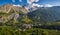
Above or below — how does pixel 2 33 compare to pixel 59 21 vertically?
above

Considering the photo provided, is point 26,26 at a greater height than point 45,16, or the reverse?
point 26,26

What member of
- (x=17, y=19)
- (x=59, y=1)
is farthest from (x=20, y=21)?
(x=59, y=1)

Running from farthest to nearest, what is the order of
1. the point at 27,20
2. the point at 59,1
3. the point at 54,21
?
the point at 54,21, the point at 27,20, the point at 59,1

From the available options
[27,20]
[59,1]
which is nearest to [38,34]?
[59,1]

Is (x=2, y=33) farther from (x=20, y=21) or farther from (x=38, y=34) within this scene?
(x=20, y=21)

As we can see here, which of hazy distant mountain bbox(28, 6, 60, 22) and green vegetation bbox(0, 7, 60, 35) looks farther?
hazy distant mountain bbox(28, 6, 60, 22)

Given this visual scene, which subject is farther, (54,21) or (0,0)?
(54,21)

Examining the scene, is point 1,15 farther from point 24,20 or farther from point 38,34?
point 38,34

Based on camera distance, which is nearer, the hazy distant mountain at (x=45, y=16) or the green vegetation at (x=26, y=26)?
the green vegetation at (x=26, y=26)

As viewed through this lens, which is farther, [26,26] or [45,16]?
[45,16]

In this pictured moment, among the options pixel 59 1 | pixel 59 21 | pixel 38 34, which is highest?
pixel 59 1

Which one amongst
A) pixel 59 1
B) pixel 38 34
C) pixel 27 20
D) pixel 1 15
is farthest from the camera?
pixel 1 15

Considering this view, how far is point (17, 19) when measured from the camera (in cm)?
5191

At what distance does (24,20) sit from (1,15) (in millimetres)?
13805
